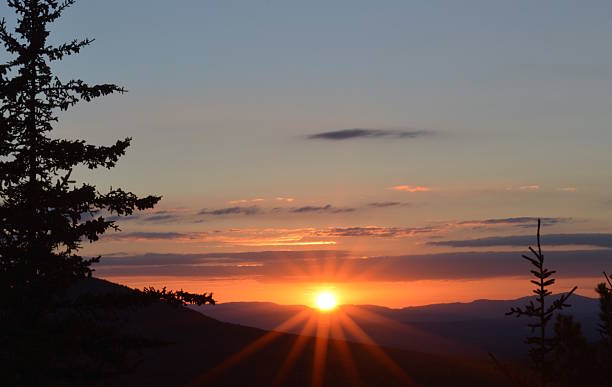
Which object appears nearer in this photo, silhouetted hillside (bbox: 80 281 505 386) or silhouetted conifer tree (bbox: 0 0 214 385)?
silhouetted conifer tree (bbox: 0 0 214 385)

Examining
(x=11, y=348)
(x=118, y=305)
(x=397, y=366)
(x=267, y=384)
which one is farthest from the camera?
(x=397, y=366)

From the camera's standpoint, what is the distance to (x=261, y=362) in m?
65.8

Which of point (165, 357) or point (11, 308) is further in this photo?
point (165, 357)

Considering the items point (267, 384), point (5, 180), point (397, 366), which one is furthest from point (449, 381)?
point (5, 180)

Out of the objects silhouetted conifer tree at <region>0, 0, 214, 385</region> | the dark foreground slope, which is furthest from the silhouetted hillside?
silhouetted conifer tree at <region>0, 0, 214, 385</region>

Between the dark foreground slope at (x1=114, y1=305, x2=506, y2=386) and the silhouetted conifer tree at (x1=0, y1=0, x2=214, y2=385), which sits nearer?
the silhouetted conifer tree at (x1=0, y1=0, x2=214, y2=385)

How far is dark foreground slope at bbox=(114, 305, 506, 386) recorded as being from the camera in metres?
59.3

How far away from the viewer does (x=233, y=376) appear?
59719mm

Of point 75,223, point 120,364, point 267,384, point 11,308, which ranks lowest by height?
point 267,384

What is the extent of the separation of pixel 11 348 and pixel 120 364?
286cm

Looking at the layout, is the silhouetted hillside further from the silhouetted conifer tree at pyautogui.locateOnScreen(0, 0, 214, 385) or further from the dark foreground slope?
the silhouetted conifer tree at pyautogui.locateOnScreen(0, 0, 214, 385)

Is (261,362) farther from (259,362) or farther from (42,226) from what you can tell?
(42,226)

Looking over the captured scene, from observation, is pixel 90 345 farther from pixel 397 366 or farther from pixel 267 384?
pixel 397 366

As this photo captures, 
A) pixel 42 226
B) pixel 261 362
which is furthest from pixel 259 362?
pixel 42 226
